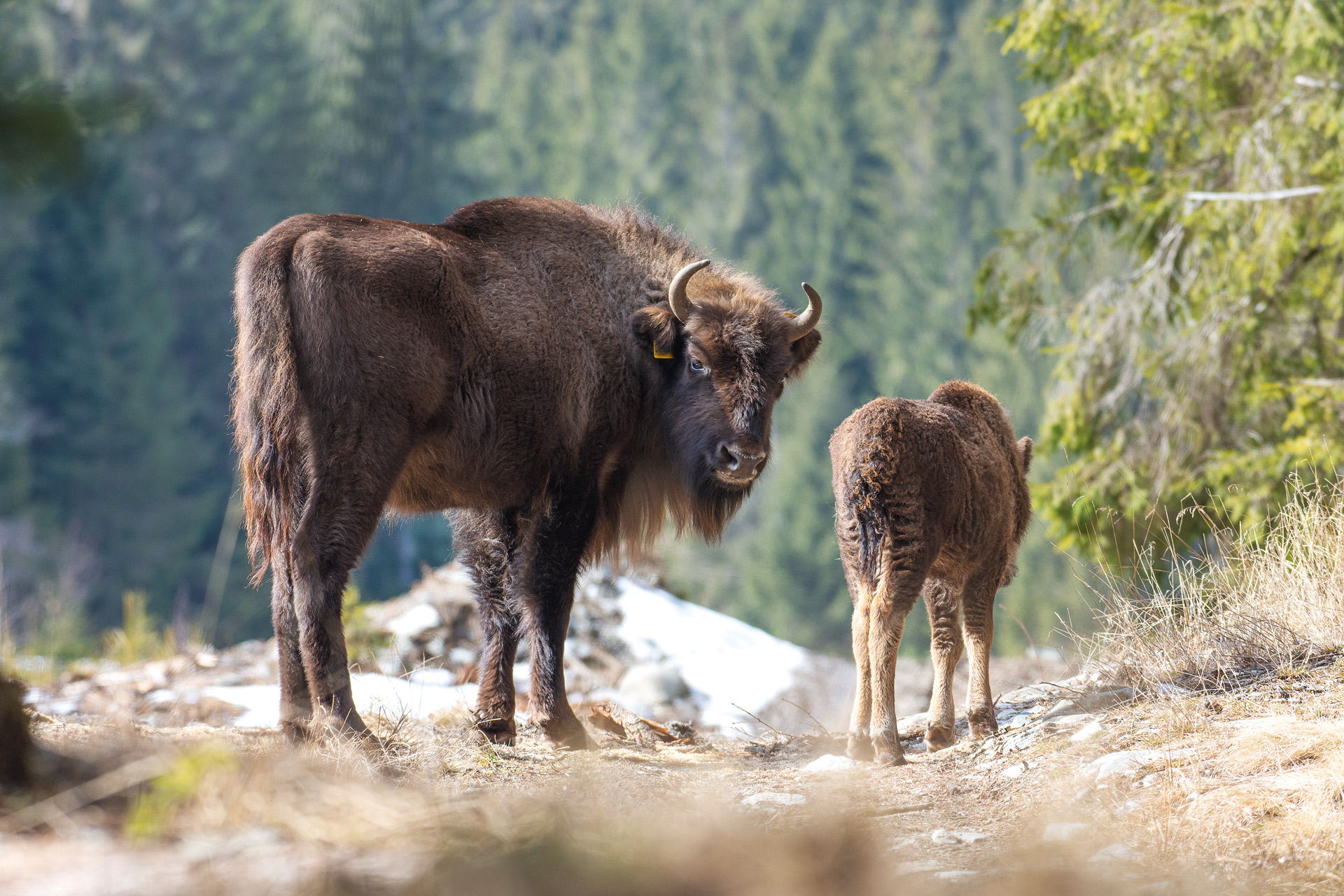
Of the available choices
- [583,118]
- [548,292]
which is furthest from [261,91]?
[548,292]

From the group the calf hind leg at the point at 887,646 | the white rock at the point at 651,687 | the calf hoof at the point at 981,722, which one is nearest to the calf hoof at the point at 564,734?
the calf hind leg at the point at 887,646

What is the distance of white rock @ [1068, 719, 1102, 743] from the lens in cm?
488

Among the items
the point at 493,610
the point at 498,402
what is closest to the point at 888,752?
the point at 493,610

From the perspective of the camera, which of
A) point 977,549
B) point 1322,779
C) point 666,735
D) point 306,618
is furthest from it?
point 666,735

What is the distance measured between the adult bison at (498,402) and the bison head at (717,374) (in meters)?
0.01

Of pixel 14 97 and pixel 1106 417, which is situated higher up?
pixel 14 97

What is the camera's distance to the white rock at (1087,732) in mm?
4883

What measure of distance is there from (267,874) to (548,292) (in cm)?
402

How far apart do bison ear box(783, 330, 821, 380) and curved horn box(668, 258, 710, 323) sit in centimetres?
74

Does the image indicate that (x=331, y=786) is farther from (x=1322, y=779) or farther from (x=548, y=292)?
(x=548, y=292)

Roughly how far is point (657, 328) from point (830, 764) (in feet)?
8.00

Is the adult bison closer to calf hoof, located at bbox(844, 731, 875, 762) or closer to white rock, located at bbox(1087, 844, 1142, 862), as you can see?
calf hoof, located at bbox(844, 731, 875, 762)

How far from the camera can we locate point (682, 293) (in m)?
6.27

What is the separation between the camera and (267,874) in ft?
7.85
